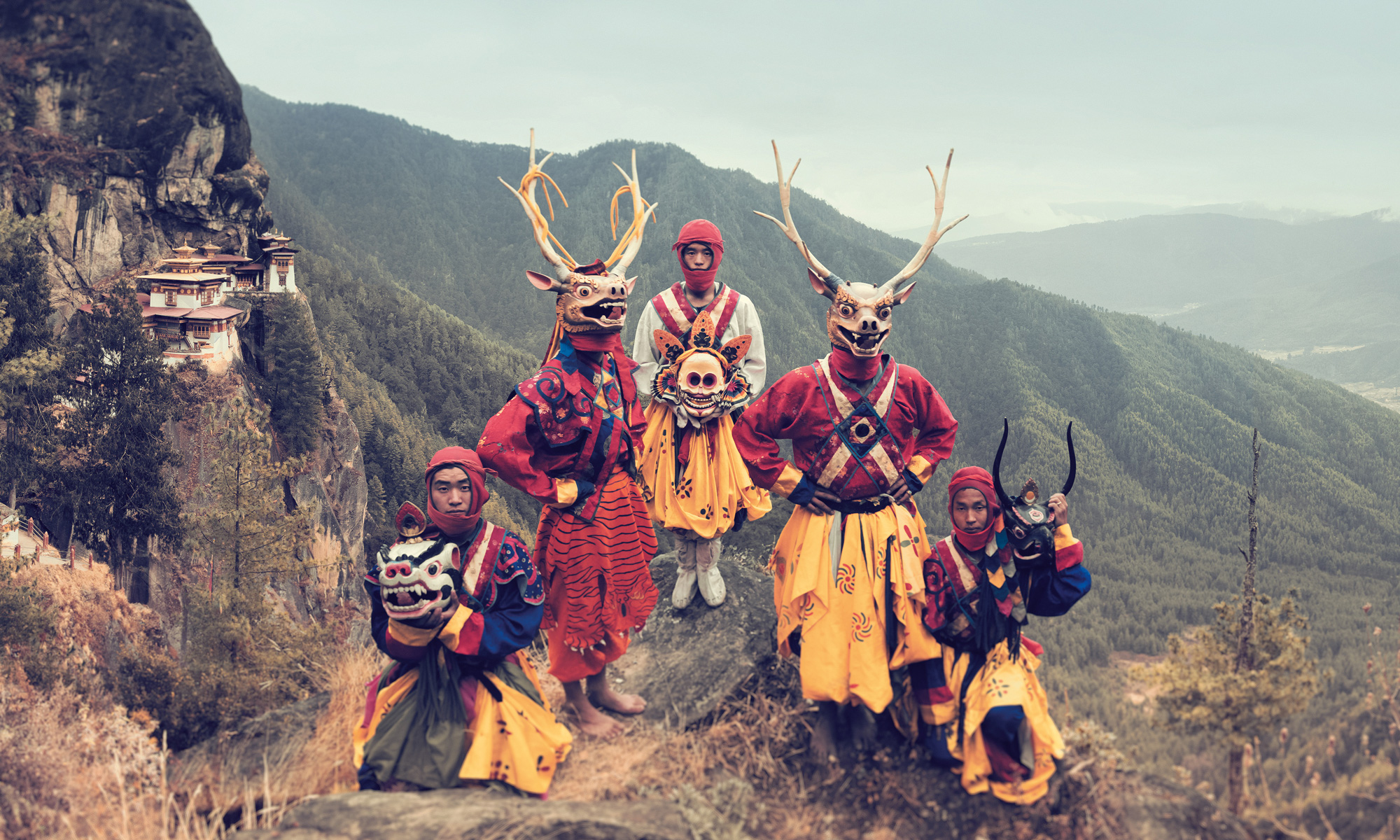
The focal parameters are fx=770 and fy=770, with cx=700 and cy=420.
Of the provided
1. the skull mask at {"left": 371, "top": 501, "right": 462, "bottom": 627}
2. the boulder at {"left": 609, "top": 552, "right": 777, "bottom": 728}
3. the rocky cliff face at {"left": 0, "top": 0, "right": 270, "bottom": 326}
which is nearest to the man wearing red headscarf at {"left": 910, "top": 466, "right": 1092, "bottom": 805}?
the boulder at {"left": 609, "top": 552, "right": 777, "bottom": 728}

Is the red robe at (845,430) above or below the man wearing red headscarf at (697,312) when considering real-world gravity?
below

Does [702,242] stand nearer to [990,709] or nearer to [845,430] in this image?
[845,430]

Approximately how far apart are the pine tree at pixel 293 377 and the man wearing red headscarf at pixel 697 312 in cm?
3508

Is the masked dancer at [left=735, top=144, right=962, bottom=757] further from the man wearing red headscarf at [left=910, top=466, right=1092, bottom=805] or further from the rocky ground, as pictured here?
the rocky ground

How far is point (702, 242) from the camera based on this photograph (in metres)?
5.69

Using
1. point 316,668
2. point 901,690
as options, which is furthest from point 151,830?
point 901,690

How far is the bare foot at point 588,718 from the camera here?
488 cm

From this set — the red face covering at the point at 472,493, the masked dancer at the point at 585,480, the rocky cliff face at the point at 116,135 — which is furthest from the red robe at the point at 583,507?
the rocky cliff face at the point at 116,135

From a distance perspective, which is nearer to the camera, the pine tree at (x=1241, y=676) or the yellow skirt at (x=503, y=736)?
the pine tree at (x=1241, y=676)

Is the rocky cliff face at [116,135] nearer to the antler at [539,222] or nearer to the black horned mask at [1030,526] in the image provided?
the antler at [539,222]

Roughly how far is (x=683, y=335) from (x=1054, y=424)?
6347 cm

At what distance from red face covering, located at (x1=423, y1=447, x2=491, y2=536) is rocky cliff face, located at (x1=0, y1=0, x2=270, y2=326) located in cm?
3756

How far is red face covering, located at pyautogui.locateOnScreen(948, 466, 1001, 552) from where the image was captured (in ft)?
13.9

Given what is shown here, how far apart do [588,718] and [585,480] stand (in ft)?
5.06
